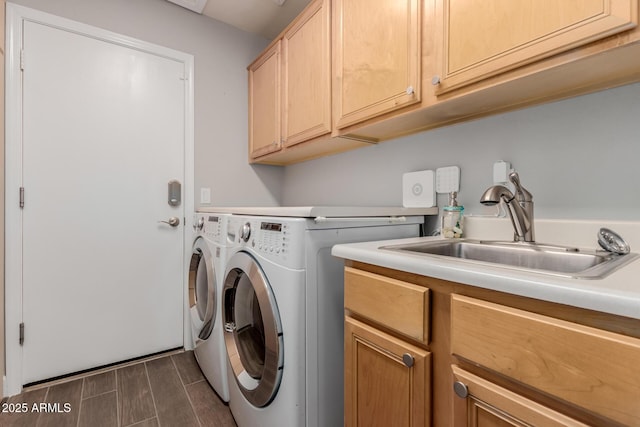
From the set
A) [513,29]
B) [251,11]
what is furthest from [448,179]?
[251,11]

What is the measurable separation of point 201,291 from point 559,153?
196 centimetres

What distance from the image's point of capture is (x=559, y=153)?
1.04 meters

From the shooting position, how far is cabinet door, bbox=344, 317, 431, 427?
2.30ft

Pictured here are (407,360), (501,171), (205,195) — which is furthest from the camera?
(205,195)

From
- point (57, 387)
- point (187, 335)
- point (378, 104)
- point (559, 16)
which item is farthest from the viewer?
point (187, 335)

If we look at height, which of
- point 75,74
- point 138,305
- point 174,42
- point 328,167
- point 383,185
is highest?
point 174,42

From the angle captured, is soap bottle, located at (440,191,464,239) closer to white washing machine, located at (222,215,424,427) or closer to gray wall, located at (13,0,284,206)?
white washing machine, located at (222,215,424,427)

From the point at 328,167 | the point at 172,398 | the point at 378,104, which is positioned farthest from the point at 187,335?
the point at 378,104

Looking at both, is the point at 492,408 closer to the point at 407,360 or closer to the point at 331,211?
the point at 407,360

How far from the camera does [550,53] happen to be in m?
0.78

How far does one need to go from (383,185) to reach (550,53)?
1.00 metres

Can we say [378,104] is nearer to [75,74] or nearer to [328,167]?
[328,167]

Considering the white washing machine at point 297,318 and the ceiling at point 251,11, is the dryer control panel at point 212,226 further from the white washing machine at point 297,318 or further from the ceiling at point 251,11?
the ceiling at point 251,11

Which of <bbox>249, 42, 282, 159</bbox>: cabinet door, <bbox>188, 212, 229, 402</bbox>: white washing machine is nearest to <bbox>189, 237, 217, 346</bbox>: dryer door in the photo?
<bbox>188, 212, 229, 402</bbox>: white washing machine
